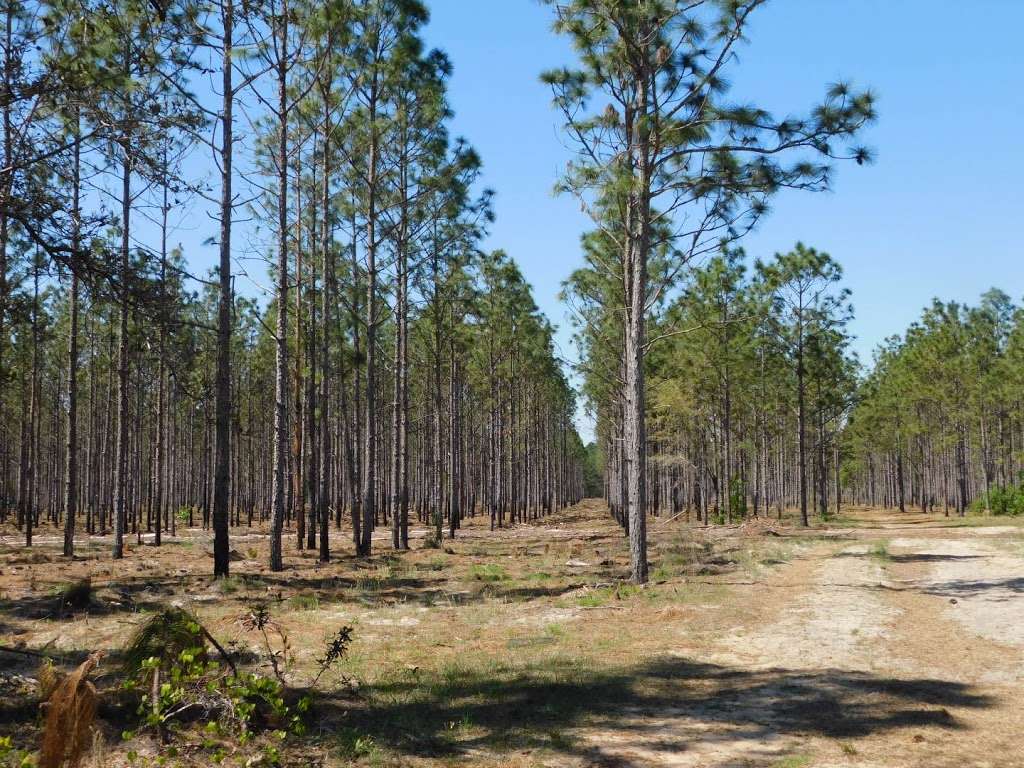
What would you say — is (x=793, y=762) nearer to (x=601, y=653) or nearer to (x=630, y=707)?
(x=630, y=707)

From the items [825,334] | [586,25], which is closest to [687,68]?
→ [586,25]

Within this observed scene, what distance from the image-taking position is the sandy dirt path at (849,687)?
5.47 m

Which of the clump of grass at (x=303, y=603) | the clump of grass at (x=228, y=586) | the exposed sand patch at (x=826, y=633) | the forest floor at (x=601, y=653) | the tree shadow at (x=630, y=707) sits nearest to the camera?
the forest floor at (x=601, y=653)

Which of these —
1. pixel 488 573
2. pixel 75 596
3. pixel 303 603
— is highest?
pixel 75 596

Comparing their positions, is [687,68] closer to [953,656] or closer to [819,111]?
[819,111]

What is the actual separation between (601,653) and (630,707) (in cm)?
219

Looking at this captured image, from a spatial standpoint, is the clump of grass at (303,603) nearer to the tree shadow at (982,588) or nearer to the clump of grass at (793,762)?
the clump of grass at (793,762)

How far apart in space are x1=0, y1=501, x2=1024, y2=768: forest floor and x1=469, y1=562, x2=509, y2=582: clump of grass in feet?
0.39

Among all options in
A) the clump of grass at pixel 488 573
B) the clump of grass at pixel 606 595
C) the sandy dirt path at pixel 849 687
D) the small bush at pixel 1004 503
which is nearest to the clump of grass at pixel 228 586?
the clump of grass at pixel 488 573

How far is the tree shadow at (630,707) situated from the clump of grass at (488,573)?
295 inches

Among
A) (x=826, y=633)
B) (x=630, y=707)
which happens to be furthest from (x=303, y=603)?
(x=826, y=633)

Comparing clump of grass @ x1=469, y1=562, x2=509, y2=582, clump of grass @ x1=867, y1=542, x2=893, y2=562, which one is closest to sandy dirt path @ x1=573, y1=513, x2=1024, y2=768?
clump of grass @ x1=867, y1=542, x2=893, y2=562

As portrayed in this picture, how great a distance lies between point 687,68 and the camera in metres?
13.9

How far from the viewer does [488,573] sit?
16.5 meters
